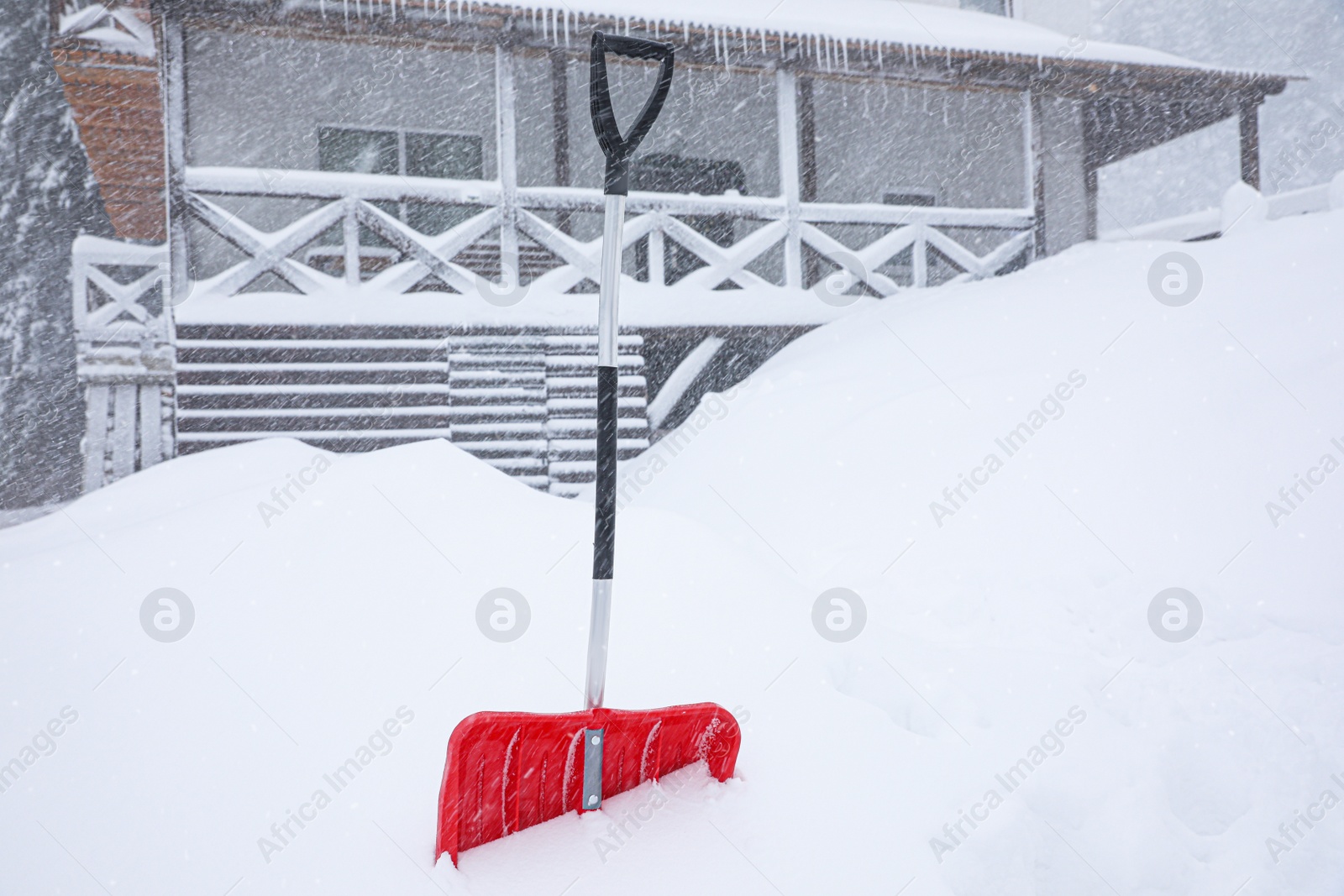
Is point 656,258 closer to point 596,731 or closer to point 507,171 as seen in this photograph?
point 507,171

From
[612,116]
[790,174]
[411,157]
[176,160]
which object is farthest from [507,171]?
[612,116]

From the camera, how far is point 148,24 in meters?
6.08

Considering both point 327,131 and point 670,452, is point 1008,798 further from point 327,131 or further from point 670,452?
point 327,131

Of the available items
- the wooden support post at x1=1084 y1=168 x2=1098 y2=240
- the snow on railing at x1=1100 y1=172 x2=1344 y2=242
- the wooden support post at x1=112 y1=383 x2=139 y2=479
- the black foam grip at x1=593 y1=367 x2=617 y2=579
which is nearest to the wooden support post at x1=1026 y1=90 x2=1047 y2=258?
the snow on railing at x1=1100 y1=172 x2=1344 y2=242

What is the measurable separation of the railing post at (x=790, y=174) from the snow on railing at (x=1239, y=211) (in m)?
3.86

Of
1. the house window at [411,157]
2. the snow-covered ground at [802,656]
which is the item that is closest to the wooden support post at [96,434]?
the snow-covered ground at [802,656]

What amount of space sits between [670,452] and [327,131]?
6.39 meters

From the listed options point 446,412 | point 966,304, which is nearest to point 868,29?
point 966,304

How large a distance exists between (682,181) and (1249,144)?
288 inches

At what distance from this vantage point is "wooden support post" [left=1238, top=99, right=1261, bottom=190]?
31.2ft

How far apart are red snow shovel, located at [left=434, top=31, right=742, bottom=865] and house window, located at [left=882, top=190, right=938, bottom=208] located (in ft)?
32.1

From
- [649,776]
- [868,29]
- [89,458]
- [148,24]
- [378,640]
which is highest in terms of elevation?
[868,29]

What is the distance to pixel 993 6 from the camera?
38.4ft

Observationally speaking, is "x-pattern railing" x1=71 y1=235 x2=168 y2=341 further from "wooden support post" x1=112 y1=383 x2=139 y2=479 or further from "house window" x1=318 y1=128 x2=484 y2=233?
"house window" x1=318 y1=128 x2=484 y2=233
